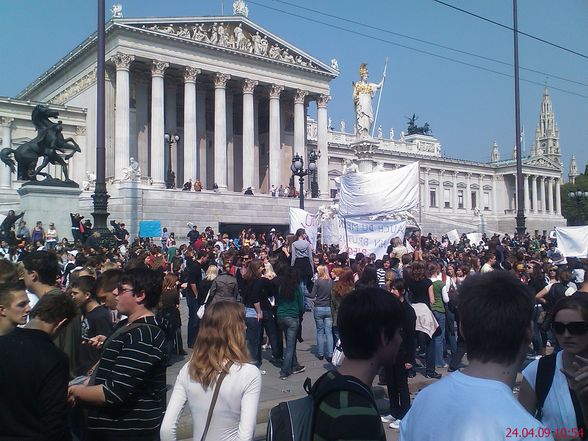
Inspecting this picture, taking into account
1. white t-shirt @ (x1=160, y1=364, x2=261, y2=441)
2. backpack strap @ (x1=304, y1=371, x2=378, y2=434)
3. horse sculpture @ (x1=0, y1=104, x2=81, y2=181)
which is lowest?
white t-shirt @ (x1=160, y1=364, x2=261, y2=441)

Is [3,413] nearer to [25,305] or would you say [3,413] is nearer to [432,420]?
[25,305]

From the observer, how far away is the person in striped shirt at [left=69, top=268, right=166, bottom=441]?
3055mm

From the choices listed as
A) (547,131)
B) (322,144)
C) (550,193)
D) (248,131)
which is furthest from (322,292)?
(547,131)

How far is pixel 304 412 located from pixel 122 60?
38.6m

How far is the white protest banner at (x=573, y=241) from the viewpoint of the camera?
54.4 feet

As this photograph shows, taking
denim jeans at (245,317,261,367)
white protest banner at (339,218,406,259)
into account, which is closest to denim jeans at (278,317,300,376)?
denim jeans at (245,317,261,367)

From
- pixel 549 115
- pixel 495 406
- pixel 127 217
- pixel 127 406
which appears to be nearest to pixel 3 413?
pixel 127 406

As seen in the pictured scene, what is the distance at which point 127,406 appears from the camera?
313 centimetres

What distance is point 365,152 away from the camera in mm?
35844

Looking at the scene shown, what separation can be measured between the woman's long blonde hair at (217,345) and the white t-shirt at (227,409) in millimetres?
58

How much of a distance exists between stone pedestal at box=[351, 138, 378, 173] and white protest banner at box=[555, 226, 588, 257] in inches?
741

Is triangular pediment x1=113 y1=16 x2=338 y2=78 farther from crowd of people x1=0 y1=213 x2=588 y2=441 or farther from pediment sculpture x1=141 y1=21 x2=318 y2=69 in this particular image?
crowd of people x1=0 y1=213 x2=588 y2=441

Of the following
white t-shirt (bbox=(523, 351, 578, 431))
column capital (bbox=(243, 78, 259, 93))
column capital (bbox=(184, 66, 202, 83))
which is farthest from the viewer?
column capital (bbox=(243, 78, 259, 93))

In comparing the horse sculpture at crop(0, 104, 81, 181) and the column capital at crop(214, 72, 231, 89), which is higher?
the column capital at crop(214, 72, 231, 89)
